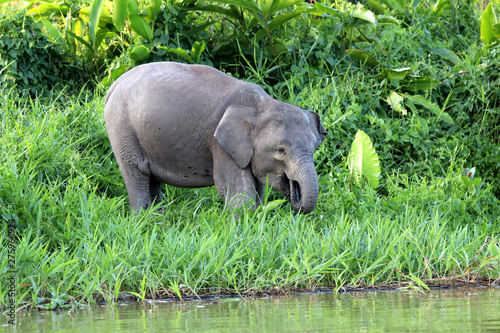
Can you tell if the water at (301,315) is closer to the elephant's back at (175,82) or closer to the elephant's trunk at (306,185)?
the elephant's trunk at (306,185)

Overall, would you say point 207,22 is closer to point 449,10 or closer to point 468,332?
point 449,10

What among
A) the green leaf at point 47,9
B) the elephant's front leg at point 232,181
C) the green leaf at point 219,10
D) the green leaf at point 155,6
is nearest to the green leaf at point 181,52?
the green leaf at point 155,6

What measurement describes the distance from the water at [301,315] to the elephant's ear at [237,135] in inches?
65.0

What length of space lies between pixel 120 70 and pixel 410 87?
323 cm

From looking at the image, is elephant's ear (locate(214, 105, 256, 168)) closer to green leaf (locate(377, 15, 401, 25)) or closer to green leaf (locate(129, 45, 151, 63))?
green leaf (locate(129, 45, 151, 63))

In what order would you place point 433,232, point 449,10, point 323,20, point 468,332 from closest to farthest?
point 468,332
point 433,232
point 323,20
point 449,10

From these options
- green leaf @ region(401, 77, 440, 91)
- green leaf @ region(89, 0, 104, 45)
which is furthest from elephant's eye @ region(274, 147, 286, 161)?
green leaf @ region(89, 0, 104, 45)

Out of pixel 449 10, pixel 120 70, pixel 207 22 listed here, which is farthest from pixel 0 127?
pixel 449 10

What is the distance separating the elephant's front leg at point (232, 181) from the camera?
5.62 m

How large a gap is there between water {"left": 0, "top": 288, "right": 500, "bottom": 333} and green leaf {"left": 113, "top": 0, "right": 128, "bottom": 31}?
4.79 meters

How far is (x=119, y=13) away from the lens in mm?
8141

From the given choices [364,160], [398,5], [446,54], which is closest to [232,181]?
[364,160]

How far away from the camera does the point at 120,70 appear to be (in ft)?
26.4

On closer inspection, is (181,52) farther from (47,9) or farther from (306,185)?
(306,185)
